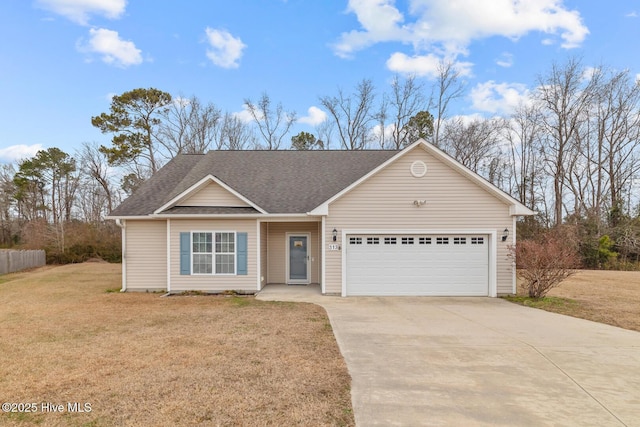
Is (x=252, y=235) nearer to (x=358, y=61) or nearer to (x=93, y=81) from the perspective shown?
(x=93, y=81)

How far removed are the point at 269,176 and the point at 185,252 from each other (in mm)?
4612

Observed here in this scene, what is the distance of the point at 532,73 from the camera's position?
2475cm

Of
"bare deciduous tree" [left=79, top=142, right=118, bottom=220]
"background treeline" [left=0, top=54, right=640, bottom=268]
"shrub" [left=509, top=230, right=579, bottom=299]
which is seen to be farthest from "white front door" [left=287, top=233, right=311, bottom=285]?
"bare deciduous tree" [left=79, top=142, right=118, bottom=220]

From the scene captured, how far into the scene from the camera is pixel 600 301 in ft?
34.9

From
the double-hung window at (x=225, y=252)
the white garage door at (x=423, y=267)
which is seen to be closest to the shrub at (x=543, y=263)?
the white garage door at (x=423, y=267)

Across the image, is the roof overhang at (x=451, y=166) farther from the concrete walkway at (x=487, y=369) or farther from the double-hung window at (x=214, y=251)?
the concrete walkway at (x=487, y=369)

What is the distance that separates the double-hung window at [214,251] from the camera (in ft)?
38.3

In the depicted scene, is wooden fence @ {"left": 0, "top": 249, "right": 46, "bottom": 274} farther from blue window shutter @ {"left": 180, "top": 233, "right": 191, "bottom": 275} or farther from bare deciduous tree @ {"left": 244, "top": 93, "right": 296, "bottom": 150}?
bare deciduous tree @ {"left": 244, "top": 93, "right": 296, "bottom": 150}

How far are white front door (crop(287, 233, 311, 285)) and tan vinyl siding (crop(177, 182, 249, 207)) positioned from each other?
2750 millimetres

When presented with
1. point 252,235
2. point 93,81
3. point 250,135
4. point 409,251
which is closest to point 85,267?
point 93,81

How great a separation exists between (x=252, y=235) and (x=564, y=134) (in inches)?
Answer: 970

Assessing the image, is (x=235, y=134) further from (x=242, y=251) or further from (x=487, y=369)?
(x=487, y=369)

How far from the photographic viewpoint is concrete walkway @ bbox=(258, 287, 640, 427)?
3.81 meters

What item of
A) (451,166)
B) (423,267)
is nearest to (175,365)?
(423,267)
